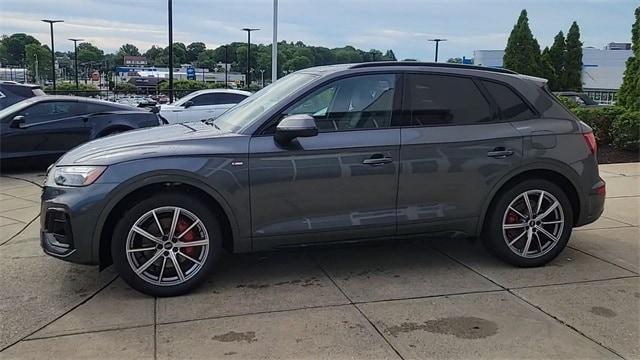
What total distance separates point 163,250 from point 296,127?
128cm

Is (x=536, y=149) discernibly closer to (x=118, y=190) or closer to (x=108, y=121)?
(x=118, y=190)

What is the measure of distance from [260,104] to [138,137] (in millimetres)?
998

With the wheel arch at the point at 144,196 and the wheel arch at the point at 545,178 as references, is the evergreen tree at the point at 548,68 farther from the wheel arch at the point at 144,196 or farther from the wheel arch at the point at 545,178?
the wheel arch at the point at 144,196

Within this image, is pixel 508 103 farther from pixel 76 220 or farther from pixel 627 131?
pixel 627 131

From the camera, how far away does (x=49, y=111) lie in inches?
406

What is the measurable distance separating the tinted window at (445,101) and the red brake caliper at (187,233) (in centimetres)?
188

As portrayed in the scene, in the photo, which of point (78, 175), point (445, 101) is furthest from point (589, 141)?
point (78, 175)

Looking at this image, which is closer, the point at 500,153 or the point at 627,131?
the point at 500,153

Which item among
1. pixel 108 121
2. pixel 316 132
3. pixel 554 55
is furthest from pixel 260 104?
pixel 554 55

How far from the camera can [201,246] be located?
4.22 meters

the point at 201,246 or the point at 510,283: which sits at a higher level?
the point at 201,246

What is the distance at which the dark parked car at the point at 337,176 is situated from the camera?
13.5 feet

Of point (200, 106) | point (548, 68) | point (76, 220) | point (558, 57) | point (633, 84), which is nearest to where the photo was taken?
point (76, 220)

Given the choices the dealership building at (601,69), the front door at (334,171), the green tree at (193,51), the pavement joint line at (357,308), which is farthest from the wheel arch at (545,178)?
the green tree at (193,51)
